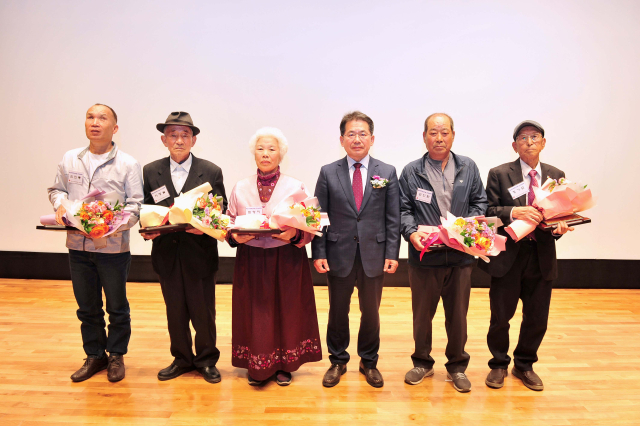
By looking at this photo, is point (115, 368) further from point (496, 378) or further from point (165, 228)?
point (496, 378)

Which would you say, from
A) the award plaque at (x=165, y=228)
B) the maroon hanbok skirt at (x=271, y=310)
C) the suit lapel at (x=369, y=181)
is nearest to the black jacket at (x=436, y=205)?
the suit lapel at (x=369, y=181)

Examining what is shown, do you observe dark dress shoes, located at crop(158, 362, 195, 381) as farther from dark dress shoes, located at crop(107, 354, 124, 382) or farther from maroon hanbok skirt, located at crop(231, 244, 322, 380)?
maroon hanbok skirt, located at crop(231, 244, 322, 380)

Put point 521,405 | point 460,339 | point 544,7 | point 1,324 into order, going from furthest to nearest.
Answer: point 544,7, point 1,324, point 460,339, point 521,405

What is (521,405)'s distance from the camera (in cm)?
270

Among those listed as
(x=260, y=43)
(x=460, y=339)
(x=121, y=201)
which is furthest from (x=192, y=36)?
(x=460, y=339)

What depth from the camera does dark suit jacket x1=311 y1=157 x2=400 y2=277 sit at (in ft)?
9.28

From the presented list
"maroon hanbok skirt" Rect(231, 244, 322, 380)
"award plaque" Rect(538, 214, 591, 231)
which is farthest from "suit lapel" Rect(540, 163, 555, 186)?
"maroon hanbok skirt" Rect(231, 244, 322, 380)

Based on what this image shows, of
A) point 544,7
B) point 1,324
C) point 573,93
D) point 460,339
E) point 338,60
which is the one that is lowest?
point 1,324

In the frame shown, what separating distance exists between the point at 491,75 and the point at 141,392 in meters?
5.17

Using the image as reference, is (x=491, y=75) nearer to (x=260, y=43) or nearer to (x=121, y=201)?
(x=260, y=43)

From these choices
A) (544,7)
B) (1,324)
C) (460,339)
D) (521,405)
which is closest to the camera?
(521,405)

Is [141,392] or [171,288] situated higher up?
[171,288]

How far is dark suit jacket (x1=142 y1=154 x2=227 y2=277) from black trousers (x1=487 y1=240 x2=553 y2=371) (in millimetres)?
1987

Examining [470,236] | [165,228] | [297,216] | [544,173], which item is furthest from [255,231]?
[544,173]
